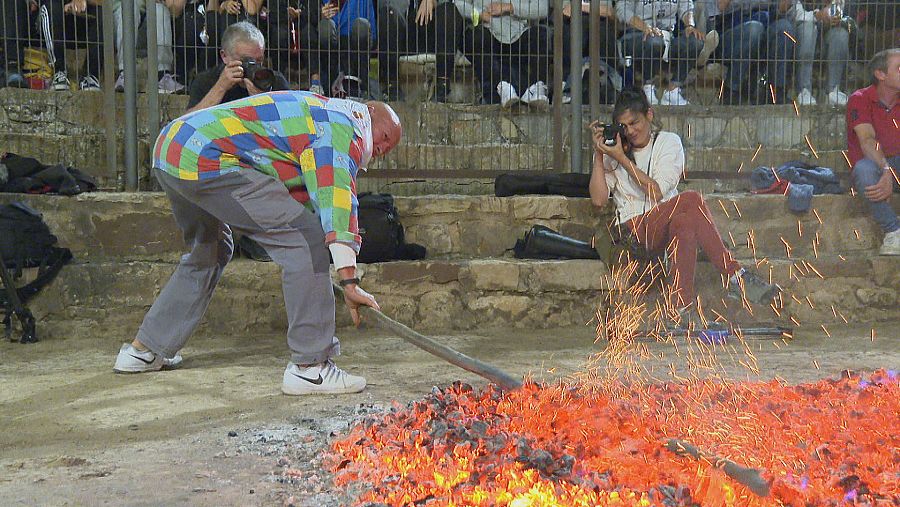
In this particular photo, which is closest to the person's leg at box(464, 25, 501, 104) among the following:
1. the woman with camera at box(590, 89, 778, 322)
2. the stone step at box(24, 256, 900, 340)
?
the woman with camera at box(590, 89, 778, 322)

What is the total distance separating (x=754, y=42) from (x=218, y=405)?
5.22 metres

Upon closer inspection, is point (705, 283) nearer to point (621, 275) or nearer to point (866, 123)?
point (621, 275)

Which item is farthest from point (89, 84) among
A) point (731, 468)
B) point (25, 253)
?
point (731, 468)

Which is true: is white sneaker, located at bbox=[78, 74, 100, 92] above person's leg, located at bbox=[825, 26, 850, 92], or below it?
below

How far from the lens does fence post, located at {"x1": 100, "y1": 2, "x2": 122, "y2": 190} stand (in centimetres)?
681

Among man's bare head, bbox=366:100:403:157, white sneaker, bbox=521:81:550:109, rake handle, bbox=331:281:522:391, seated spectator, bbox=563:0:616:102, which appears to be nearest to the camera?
rake handle, bbox=331:281:522:391

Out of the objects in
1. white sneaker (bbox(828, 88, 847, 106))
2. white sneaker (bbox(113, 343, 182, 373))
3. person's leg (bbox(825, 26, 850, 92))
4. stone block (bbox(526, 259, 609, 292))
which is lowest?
white sneaker (bbox(113, 343, 182, 373))

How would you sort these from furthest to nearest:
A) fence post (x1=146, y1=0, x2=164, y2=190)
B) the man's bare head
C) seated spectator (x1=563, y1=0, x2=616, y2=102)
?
seated spectator (x1=563, y1=0, x2=616, y2=102) → fence post (x1=146, y1=0, x2=164, y2=190) → the man's bare head

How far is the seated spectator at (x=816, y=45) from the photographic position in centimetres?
771

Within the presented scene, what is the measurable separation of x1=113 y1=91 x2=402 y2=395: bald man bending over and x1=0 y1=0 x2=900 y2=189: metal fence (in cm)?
264

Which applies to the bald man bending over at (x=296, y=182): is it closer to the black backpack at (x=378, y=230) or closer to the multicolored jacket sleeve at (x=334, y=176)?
the multicolored jacket sleeve at (x=334, y=176)

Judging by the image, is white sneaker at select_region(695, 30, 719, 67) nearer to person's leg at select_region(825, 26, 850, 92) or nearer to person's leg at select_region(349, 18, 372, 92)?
person's leg at select_region(825, 26, 850, 92)

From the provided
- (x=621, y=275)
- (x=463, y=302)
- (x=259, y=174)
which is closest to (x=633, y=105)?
(x=621, y=275)

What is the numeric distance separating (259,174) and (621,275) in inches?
113
